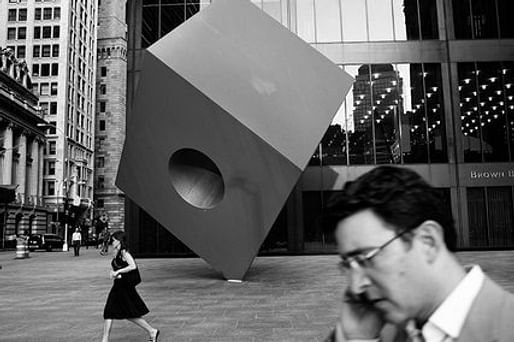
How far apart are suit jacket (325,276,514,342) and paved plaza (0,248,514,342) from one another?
573 cm

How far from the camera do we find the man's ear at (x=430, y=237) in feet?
3.82

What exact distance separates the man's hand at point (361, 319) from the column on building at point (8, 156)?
6033cm

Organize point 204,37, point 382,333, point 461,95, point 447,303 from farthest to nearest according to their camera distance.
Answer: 1. point 461,95
2. point 204,37
3. point 382,333
4. point 447,303

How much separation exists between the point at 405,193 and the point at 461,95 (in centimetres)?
2610

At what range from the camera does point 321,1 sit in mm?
25078

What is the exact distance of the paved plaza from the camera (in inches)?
276

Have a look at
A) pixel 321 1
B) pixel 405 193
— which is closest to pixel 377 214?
pixel 405 193

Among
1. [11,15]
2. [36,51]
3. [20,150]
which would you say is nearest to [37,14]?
[11,15]

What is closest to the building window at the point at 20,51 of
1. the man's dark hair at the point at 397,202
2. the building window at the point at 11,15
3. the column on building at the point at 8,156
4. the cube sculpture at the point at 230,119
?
the building window at the point at 11,15

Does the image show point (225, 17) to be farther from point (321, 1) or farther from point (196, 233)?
point (321, 1)

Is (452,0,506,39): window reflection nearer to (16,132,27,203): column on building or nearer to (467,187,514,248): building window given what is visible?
(467,187,514,248): building window

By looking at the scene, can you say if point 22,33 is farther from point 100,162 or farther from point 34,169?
point 34,169

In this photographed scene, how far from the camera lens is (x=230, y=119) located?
10.4m

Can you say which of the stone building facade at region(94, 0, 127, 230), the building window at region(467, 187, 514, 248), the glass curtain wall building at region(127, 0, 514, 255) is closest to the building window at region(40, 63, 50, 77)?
the stone building facade at region(94, 0, 127, 230)
